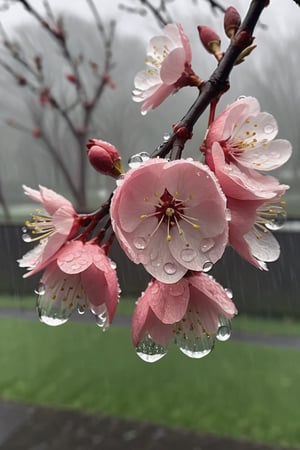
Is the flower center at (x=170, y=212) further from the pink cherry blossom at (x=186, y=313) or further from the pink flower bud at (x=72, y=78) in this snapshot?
the pink flower bud at (x=72, y=78)

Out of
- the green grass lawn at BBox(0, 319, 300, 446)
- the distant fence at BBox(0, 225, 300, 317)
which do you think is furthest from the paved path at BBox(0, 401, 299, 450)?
the distant fence at BBox(0, 225, 300, 317)

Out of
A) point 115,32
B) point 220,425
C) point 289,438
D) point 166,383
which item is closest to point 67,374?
point 166,383

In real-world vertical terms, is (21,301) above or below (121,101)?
below

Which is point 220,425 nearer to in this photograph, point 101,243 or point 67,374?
point 67,374

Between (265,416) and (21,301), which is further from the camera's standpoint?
(21,301)

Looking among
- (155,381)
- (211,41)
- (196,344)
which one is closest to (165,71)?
(211,41)

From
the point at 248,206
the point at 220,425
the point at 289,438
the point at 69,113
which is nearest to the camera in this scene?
the point at 248,206
